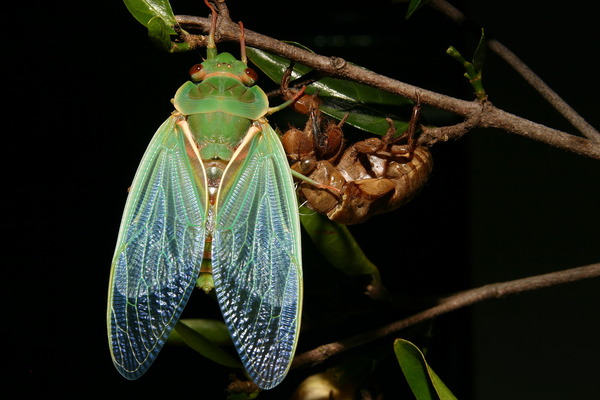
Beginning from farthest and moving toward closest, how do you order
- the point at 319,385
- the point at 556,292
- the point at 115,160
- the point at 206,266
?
the point at 556,292, the point at 115,160, the point at 319,385, the point at 206,266

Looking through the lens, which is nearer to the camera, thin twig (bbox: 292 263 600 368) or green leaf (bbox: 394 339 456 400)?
green leaf (bbox: 394 339 456 400)

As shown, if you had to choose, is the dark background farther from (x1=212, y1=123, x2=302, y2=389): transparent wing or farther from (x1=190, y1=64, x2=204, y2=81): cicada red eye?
(x1=212, y1=123, x2=302, y2=389): transparent wing

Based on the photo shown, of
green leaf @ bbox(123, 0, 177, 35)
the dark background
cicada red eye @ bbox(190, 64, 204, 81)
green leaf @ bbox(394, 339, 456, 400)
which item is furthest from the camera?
the dark background

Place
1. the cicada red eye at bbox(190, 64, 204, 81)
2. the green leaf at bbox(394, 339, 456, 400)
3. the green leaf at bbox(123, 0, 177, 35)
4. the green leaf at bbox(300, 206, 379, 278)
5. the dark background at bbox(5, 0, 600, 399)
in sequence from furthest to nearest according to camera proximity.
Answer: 1. the dark background at bbox(5, 0, 600, 399)
2. the green leaf at bbox(300, 206, 379, 278)
3. the cicada red eye at bbox(190, 64, 204, 81)
4. the green leaf at bbox(123, 0, 177, 35)
5. the green leaf at bbox(394, 339, 456, 400)

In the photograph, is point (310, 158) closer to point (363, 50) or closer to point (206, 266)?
point (206, 266)

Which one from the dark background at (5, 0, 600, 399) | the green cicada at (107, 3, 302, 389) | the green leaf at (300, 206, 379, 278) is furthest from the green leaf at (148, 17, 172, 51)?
the dark background at (5, 0, 600, 399)

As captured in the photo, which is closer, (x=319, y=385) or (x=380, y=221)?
(x=319, y=385)

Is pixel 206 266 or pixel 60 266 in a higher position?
pixel 206 266

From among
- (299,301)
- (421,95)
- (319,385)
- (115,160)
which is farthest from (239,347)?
(115,160)
